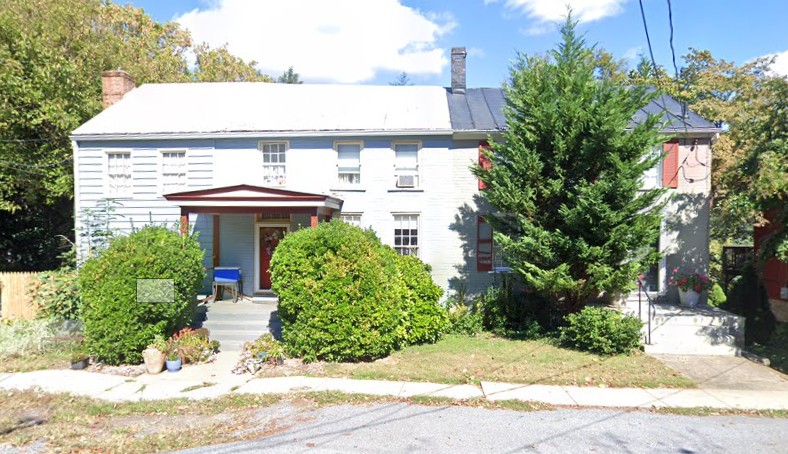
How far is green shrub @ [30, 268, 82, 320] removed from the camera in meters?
10.6

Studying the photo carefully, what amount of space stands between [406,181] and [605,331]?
6.97m

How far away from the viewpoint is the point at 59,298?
10.6m

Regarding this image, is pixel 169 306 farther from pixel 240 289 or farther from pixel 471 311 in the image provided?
pixel 471 311

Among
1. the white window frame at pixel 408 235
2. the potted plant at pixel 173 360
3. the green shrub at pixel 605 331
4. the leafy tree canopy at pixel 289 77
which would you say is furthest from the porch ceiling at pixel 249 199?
the leafy tree canopy at pixel 289 77

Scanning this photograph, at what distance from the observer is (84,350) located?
366 inches

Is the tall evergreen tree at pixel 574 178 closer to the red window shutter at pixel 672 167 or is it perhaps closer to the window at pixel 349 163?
the red window shutter at pixel 672 167

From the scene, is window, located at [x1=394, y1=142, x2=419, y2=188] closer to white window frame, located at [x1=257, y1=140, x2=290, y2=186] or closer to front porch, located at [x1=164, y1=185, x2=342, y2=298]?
front porch, located at [x1=164, y1=185, x2=342, y2=298]

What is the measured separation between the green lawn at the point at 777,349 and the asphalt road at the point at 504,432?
154 inches

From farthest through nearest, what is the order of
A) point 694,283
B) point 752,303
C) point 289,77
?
point 289,77 < point 752,303 < point 694,283

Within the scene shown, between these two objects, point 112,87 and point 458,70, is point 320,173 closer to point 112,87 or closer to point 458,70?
point 458,70

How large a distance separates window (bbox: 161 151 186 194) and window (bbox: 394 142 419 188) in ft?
22.4

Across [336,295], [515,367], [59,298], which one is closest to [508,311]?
[515,367]

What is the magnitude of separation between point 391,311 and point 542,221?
14.3 feet

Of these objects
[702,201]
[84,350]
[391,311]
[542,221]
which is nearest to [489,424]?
[391,311]
